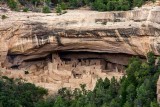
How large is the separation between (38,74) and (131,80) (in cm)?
497

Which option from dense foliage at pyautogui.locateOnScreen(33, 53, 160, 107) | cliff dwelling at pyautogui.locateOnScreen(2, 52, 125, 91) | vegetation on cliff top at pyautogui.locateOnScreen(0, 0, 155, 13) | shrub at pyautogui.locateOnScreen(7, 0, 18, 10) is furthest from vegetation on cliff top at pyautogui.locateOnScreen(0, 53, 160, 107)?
shrub at pyautogui.locateOnScreen(7, 0, 18, 10)

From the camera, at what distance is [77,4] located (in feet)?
92.7

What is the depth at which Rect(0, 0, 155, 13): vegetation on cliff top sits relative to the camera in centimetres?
2681

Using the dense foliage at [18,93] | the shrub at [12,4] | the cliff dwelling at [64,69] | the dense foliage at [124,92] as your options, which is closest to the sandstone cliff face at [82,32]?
the cliff dwelling at [64,69]

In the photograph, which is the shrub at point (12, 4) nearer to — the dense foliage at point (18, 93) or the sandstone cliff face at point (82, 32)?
the sandstone cliff face at point (82, 32)

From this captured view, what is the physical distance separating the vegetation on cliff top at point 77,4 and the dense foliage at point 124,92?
236 cm

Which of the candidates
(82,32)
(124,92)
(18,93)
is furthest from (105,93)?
(18,93)

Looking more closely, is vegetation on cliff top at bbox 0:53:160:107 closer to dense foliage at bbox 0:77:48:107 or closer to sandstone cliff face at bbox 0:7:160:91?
dense foliage at bbox 0:77:48:107

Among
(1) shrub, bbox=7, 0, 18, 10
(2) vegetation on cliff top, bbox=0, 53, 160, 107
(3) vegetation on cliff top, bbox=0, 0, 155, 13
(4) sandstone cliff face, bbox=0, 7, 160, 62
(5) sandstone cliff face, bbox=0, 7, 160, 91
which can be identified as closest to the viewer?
(2) vegetation on cliff top, bbox=0, 53, 160, 107

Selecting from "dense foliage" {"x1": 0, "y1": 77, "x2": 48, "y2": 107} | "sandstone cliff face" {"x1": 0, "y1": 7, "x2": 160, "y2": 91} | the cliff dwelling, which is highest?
"sandstone cliff face" {"x1": 0, "y1": 7, "x2": 160, "y2": 91}

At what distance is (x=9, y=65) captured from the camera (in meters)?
28.2

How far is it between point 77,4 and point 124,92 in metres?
5.90

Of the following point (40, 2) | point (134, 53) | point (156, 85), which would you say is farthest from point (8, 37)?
point (156, 85)

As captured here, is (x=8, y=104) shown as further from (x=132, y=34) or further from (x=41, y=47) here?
(x=132, y=34)
